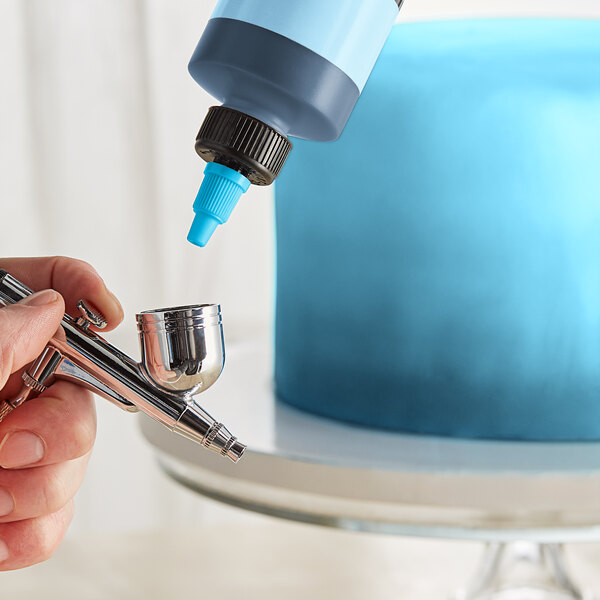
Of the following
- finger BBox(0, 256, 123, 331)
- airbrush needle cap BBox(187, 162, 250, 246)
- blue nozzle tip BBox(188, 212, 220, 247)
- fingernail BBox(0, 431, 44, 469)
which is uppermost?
airbrush needle cap BBox(187, 162, 250, 246)

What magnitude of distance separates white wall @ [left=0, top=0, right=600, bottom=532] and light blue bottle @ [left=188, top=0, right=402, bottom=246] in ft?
1.80

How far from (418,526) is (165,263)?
0.57m

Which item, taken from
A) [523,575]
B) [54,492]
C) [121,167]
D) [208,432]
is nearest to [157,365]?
[208,432]

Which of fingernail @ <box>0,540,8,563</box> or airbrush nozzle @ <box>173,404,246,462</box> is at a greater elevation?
airbrush nozzle @ <box>173,404,246,462</box>

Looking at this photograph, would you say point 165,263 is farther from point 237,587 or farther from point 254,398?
point 254,398

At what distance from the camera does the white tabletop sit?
0.87 ft

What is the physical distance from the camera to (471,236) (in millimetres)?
342

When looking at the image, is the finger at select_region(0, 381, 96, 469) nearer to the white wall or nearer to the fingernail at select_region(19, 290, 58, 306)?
the fingernail at select_region(19, 290, 58, 306)

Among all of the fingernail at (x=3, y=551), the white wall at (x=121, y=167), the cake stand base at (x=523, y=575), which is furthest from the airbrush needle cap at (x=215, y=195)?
the white wall at (x=121, y=167)

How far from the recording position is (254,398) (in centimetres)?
40

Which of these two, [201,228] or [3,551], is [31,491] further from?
[201,228]

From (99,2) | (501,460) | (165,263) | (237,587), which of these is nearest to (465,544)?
(237,587)

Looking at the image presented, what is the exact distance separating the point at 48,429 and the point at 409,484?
0.14m

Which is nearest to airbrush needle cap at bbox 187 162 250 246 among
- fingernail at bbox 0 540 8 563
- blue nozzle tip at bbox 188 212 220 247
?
blue nozzle tip at bbox 188 212 220 247
